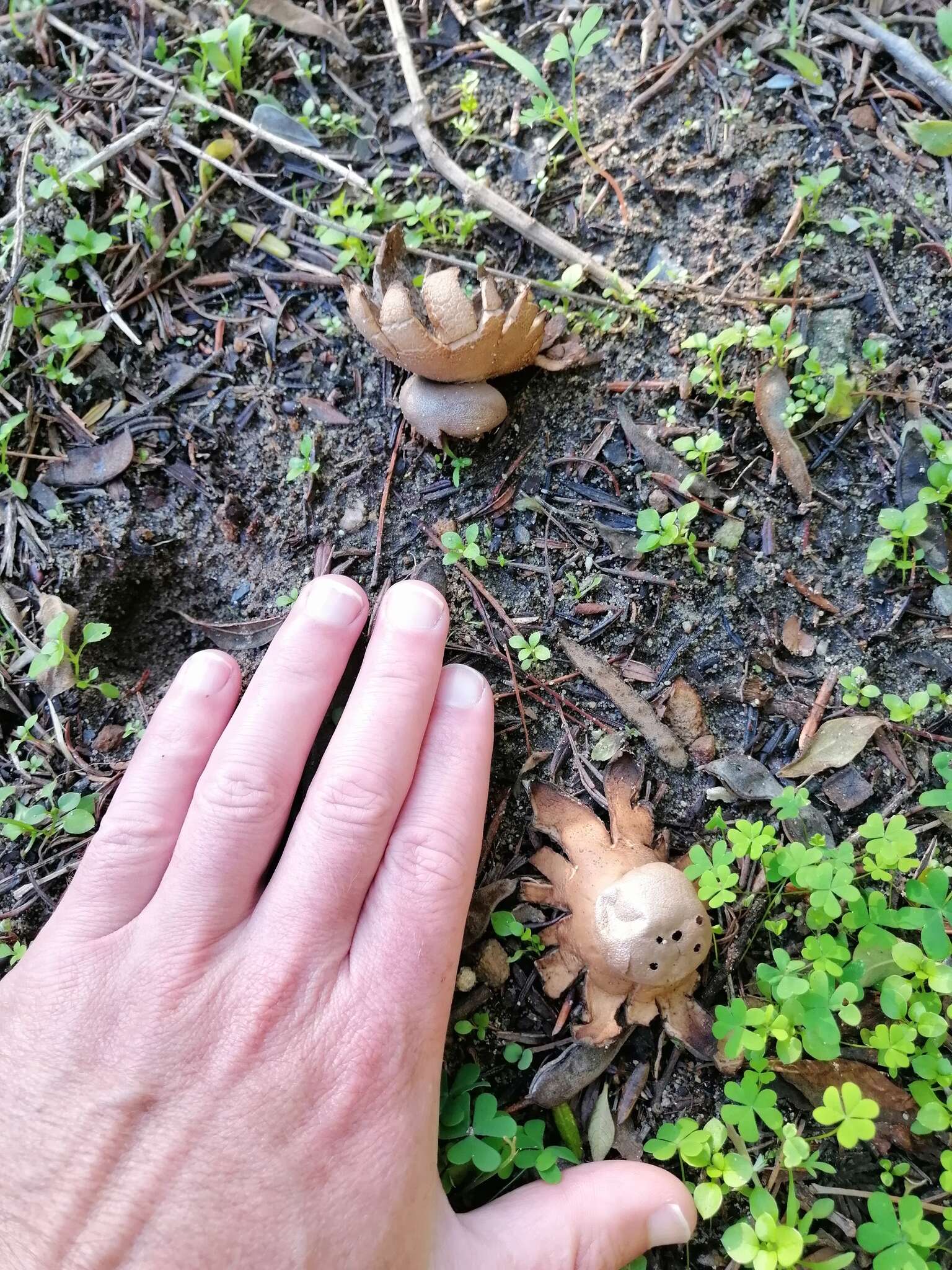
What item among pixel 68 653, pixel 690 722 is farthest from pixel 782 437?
pixel 68 653

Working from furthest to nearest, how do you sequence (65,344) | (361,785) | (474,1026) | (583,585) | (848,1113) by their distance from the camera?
(65,344), (583,585), (474,1026), (361,785), (848,1113)

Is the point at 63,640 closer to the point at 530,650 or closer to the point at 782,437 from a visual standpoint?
the point at 530,650

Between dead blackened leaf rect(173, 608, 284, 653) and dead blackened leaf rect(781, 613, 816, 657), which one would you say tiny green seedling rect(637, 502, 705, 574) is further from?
dead blackened leaf rect(173, 608, 284, 653)

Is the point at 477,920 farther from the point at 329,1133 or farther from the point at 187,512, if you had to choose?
the point at 187,512

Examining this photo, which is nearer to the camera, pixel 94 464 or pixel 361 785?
pixel 361 785

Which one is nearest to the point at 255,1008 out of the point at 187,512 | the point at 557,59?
the point at 187,512

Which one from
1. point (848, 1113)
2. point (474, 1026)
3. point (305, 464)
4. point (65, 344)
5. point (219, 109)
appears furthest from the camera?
point (219, 109)
